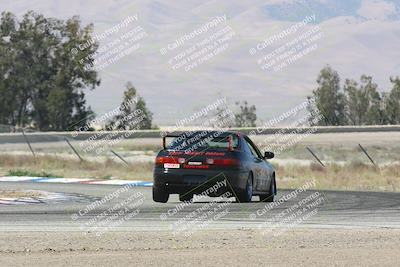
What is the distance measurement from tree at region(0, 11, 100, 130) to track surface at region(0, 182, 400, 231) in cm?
5177

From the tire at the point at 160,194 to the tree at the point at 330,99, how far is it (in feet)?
238

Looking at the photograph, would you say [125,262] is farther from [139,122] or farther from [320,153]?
[139,122]

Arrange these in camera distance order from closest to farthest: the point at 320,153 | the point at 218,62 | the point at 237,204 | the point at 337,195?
the point at 237,204
the point at 337,195
the point at 320,153
the point at 218,62

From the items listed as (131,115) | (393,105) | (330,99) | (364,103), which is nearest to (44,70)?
(131,115)

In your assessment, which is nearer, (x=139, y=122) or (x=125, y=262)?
(x=125, y=262)

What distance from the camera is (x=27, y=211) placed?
17688mm

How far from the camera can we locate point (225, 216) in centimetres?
1677

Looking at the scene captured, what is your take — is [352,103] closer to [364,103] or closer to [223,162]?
[364,103]

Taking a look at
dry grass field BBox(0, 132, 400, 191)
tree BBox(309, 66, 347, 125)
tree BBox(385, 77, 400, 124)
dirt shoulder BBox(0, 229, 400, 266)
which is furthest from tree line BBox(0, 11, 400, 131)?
dirt shoulder BBox(0, 229, 400, 266)

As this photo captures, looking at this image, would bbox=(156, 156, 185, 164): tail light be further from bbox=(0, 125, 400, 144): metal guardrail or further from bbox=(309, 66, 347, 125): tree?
bbox=(309, 66, 347, 125): tree

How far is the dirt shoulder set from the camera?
34.7 feet

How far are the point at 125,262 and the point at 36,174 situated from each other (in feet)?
75.6

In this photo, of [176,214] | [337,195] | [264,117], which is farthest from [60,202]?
[264,117]

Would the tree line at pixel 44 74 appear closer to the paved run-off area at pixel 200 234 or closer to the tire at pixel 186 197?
the tire at pixel 186 197
